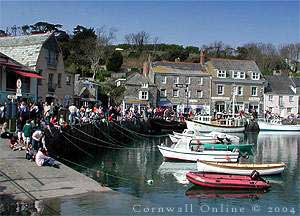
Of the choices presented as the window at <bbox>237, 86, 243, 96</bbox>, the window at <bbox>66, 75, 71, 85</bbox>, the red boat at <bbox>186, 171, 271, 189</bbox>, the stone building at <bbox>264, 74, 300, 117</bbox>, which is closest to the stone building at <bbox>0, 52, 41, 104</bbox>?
the window at <bbox>66, 75, 71, 85</bbox>

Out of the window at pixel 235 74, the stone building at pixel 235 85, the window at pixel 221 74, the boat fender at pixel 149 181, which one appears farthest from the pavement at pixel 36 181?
the window at pixel 235 74

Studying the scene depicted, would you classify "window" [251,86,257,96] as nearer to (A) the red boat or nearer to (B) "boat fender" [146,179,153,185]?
(B) "boat fender" [146,179,153,185]

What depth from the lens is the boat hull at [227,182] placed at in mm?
24609

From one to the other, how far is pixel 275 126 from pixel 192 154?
42.3 m

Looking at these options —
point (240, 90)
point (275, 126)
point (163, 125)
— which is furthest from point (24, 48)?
point (240, 90)

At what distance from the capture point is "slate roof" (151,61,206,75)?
278ft

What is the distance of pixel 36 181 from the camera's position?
64.0ft

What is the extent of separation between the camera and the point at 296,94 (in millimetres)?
91250

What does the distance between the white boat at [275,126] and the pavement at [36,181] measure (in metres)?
54.9

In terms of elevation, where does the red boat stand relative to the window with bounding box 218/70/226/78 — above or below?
below

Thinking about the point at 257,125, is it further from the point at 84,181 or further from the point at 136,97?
the point at 84,181

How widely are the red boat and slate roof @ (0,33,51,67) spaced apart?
33.4 m

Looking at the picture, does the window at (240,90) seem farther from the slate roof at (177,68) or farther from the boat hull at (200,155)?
the boat hull at (200,155)

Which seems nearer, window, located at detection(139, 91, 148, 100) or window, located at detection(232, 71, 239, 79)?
window, located at detection(139, 91, 148, 100)
